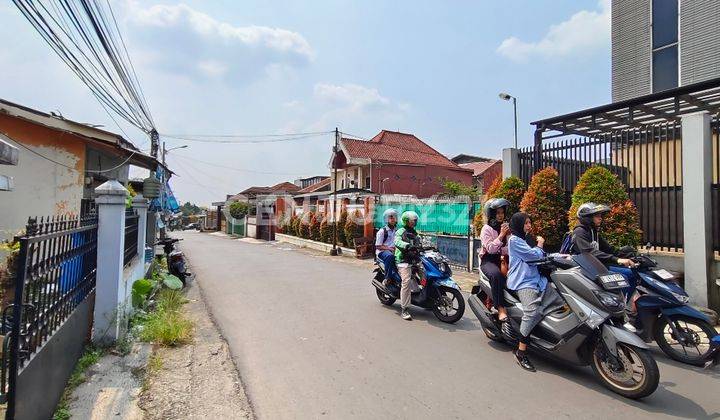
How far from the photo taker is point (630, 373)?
140 inches

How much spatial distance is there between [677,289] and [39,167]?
34.8 ft

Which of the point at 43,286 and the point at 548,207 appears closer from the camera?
the point at 43,286

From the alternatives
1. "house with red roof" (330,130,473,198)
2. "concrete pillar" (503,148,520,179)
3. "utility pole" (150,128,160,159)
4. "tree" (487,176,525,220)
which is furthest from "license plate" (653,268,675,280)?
"house with red roof" (330,130,473,198)

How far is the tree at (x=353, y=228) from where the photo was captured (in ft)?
55.8

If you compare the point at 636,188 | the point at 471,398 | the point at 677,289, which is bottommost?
the point at 471,398

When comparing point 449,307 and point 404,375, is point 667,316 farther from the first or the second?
point 404,375

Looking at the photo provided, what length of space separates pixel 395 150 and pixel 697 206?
2723cm

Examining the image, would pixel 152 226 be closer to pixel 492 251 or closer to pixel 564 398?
pixel 492 251

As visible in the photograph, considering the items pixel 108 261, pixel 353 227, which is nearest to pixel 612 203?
pixel 108 261

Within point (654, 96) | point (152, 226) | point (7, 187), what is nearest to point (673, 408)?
point (7, 187)

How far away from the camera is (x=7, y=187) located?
2695 millimetres

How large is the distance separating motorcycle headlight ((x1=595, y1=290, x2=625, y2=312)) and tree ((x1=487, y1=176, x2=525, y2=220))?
230 inches

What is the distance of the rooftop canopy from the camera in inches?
333

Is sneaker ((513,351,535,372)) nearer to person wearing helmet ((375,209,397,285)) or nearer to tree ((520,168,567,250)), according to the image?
person wearing helmet ((375,209,397,285))
